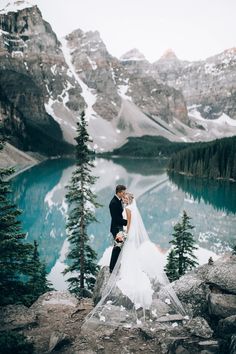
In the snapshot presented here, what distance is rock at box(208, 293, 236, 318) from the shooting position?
12289 millimetres

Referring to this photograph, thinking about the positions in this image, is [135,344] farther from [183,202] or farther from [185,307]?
[183,202]

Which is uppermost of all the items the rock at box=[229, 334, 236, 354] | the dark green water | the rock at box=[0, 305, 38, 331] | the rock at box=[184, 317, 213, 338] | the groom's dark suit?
the groom's dark suit

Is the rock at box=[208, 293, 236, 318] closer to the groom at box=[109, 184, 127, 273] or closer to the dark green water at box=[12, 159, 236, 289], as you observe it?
the groom at box=[109, 184, 127, 273]

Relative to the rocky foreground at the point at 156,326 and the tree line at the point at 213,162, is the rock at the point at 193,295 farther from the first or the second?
the tree line at the point at 213,162

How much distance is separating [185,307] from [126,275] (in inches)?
103

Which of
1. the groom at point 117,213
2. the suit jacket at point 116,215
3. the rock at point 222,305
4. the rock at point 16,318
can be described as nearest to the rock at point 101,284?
the groom at point 117,213

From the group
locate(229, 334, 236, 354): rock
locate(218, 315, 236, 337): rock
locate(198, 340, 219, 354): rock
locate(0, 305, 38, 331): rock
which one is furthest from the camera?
locate(0, 305, 38, 331): rock

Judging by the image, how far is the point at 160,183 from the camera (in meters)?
130

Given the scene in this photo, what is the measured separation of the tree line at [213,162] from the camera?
13600 centimetres

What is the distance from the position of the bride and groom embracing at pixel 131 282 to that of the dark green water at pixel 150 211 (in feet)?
83.3

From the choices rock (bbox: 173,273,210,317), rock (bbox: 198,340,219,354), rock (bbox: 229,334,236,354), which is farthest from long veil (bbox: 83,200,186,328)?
rock (bbox: 229,334,236,354)

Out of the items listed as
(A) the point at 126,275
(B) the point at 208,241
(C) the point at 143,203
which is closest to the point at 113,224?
(A) the point at 126,275

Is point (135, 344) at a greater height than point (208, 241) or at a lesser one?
Answer: greater

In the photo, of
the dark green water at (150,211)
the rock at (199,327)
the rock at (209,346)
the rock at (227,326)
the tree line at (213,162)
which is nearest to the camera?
the rock at (209,346)
